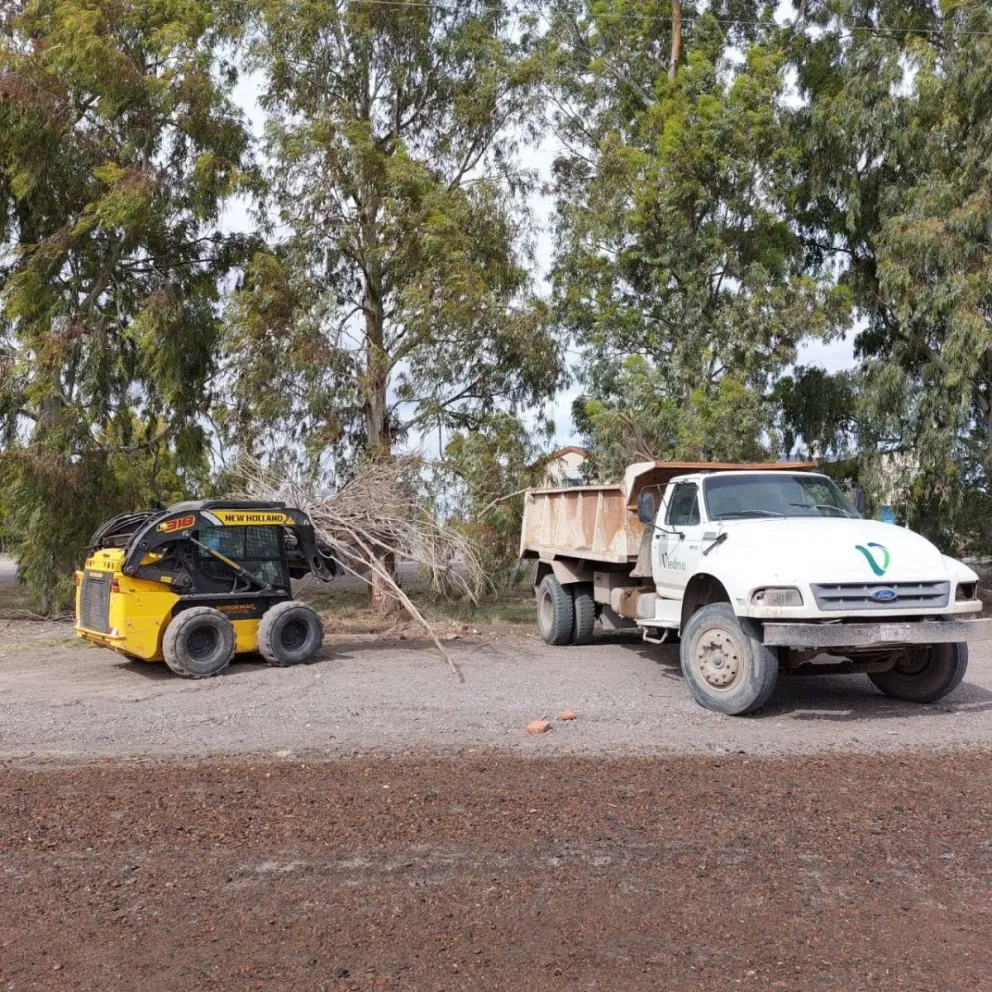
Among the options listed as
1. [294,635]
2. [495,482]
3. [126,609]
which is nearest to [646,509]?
[294,635]

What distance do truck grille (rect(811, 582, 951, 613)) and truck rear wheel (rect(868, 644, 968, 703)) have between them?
37.0 inches

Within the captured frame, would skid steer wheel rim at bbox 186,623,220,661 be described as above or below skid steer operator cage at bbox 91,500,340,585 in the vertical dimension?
below

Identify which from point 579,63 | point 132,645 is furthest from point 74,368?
point 579,63

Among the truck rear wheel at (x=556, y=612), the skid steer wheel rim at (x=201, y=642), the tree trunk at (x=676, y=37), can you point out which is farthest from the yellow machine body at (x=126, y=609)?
the tree trunk at (x=676, y=37)

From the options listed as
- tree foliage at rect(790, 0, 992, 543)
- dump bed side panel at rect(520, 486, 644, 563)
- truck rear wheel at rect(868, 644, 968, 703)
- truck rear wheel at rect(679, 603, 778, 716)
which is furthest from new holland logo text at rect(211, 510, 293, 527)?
tree foliage at rect(790, 0, 992, 543)

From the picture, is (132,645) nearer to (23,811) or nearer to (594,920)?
(23,811)

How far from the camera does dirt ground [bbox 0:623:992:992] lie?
14.0 ft

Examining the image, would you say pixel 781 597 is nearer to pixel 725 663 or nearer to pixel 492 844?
pixel 725 663

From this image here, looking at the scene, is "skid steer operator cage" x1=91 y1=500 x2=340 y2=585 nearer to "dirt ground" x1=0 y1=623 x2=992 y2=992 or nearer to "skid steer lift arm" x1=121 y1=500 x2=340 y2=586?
"skid steer lift arm" x1=121 y1=500 x2=340 y2=586

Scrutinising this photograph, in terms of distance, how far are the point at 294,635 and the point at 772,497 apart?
5805 millimetres

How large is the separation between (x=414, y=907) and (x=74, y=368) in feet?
56.3

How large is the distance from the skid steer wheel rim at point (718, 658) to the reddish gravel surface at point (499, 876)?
1708 millimetres

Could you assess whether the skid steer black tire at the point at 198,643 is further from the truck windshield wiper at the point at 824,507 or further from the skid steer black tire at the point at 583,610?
the truck windshield wiper at the point at 824,507

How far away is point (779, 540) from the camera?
9359 millimetres
